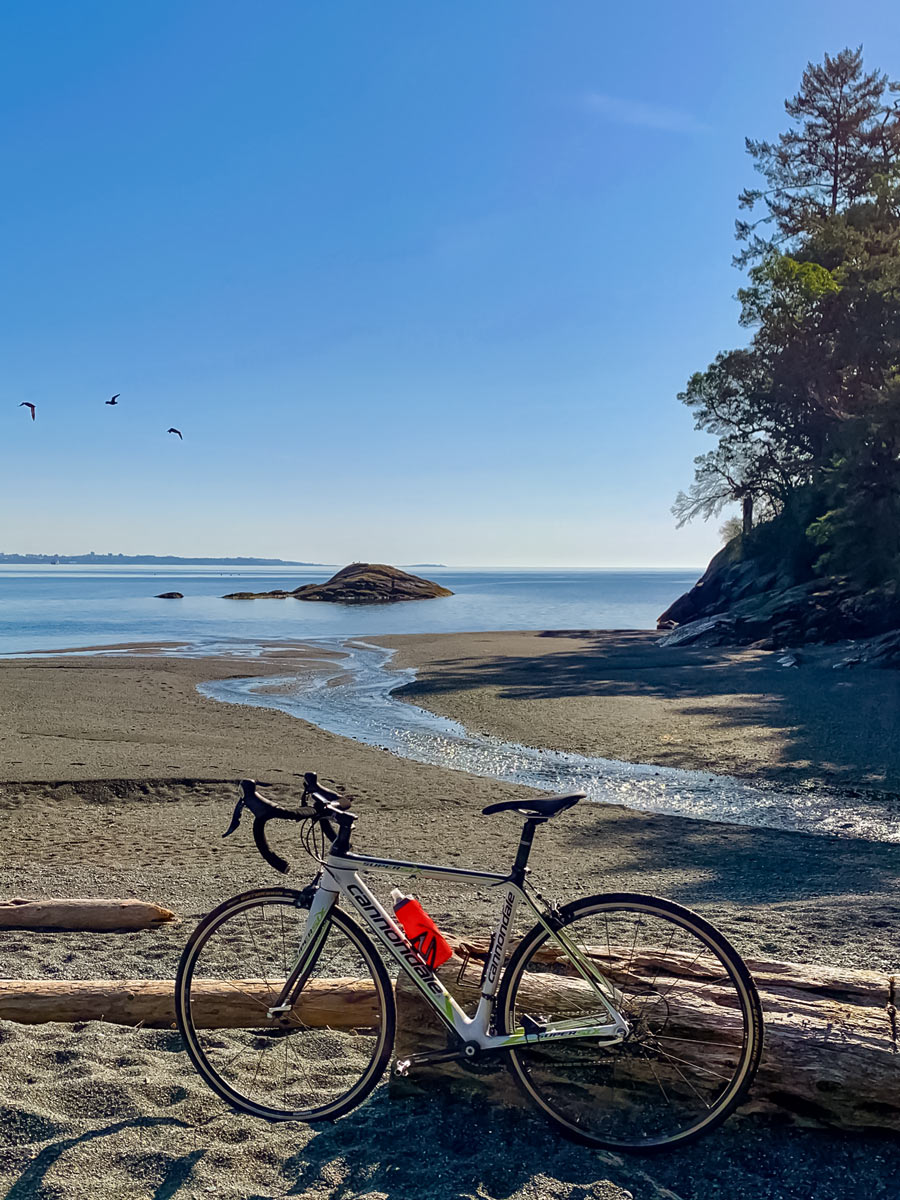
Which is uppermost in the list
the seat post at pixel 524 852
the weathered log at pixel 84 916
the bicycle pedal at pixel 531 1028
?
the seat post at pixel 524 852

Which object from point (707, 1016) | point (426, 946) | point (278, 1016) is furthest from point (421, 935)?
point (707, 1016)

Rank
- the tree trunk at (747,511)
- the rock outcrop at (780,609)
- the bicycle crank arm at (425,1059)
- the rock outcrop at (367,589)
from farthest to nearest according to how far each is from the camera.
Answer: the rock outcrop at (367,589)
the tree trunk at (747,511)
the rock outcrop at (780,609)
the bicycle crank arm at (425,1059)

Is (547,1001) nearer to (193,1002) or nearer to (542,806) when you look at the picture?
(542,806)

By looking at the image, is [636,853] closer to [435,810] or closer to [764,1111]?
[435,810]

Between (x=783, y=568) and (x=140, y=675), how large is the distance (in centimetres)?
3069

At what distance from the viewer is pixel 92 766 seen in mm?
13297

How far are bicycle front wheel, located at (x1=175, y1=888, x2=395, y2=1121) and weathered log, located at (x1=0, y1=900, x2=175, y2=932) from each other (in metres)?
2.19

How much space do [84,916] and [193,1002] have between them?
8.83ft

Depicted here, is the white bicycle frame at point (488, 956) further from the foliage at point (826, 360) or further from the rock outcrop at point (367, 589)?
the rock outcrop at point (367, 589)

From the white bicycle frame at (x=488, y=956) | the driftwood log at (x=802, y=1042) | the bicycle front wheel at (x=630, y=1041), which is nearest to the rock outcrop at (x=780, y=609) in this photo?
the driftwood log at (x=802, y=1042)

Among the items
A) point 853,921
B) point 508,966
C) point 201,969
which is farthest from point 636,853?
point 508,966

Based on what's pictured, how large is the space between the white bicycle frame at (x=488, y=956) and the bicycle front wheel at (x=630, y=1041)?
0.03 m

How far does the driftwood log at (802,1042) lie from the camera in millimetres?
3295

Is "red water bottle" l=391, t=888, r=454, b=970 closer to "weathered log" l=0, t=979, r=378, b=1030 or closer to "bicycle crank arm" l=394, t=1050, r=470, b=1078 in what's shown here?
"bicycle crank arm" l=394, t=1050, r=470, b=1078
